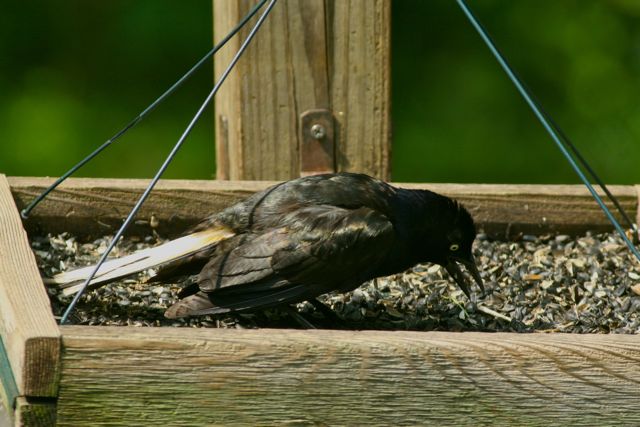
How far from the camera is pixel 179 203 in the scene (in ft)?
15.5

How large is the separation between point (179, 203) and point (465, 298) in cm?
113

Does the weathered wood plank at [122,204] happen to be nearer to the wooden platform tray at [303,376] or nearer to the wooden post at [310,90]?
the wooden post at [310,90]

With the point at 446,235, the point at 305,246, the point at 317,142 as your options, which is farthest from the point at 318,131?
the point at 305,246

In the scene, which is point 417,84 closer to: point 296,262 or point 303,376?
point 296,262

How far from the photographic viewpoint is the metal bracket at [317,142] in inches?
190

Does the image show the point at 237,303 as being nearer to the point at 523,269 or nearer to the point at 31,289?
the point at 31,289

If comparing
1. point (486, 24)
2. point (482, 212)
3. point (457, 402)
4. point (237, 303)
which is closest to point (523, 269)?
point (482, 212)

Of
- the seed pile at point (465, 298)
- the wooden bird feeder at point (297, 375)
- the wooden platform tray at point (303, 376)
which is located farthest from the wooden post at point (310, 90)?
the wooden platform tray at point (303, 376)

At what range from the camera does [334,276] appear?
3914 mm

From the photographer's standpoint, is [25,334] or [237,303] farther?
[237,303]

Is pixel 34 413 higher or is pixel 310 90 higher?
pixel 310 90

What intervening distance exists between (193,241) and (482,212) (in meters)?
1.29

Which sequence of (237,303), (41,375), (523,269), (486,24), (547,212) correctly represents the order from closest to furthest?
(41,375) < (237,303) < (523,269) < (547,212) < (486,24)

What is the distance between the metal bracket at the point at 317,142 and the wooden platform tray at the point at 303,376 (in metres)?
1.77
